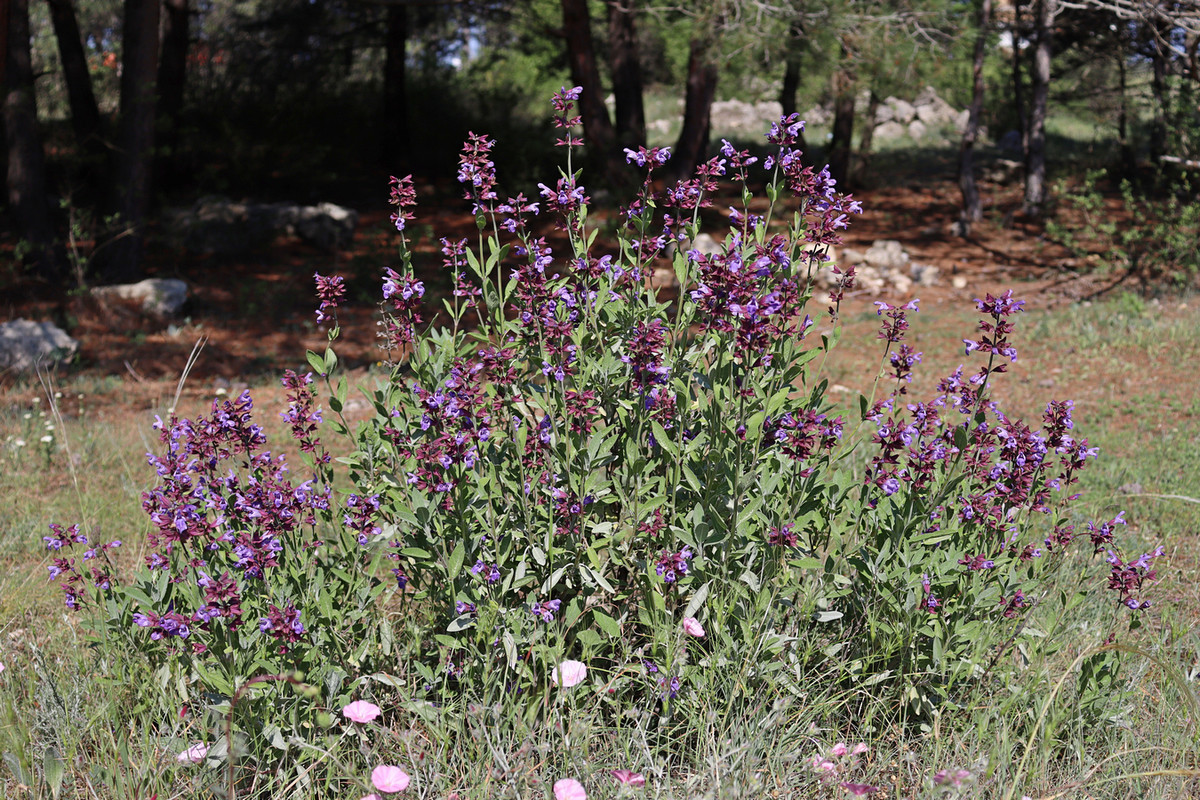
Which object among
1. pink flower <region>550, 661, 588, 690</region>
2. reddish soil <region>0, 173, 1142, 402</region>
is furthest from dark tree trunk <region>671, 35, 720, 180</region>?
pink flower <region>550, 661, 588, 690</region>

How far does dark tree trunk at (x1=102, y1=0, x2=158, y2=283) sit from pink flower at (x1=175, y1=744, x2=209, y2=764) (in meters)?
8.22

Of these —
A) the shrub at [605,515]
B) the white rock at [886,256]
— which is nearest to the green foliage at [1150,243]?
the white rock at [886,256]

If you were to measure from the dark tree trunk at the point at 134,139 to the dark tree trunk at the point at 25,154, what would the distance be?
1.93 ft

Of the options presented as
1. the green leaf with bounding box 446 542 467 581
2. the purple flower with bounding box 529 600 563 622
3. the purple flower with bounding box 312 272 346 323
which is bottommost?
the purple flower with bounding box 529 600 563 622

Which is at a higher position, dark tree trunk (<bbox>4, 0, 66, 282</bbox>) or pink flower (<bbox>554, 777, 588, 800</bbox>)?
dark tree trunk (<bbox>4, 0, 66, 282</bbox>)

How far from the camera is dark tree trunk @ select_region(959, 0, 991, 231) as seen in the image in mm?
12070

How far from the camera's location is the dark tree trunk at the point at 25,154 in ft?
28.3

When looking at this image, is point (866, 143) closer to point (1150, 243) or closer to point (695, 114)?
point (695, 114)

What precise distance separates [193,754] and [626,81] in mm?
12030

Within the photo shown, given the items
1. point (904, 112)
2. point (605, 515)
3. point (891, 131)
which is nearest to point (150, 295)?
point (605, 515)

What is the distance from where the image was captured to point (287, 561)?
2480mm

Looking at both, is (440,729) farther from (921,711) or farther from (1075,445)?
(1075,445)

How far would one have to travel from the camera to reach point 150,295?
30.6 feet

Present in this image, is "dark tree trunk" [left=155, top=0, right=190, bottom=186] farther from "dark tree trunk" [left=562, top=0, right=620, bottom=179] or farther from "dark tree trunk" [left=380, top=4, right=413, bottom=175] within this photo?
"dark tree trunk" [left=562, top=0, right=620, bottom=179]
